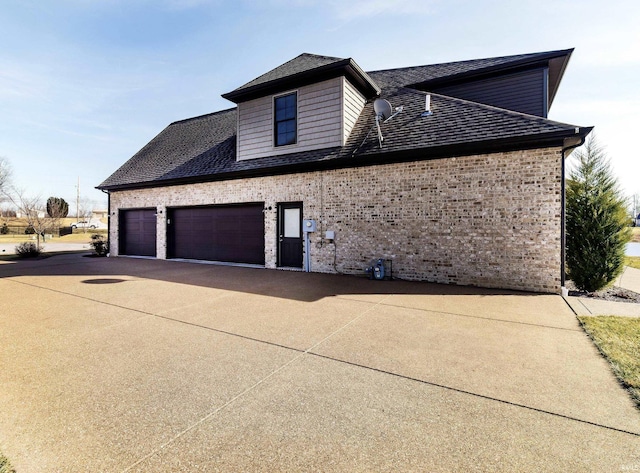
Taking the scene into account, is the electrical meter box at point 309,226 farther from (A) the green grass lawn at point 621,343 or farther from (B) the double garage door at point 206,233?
(A) the green grass lawn at point 621,343

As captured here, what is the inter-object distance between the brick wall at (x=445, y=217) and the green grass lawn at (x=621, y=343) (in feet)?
7.57

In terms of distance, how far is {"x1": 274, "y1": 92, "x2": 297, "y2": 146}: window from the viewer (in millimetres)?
10734

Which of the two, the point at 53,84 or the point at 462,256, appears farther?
the point at 53,84

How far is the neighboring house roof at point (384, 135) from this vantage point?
7.43m

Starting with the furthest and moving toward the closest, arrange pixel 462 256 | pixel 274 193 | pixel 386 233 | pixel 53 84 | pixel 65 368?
pixel 53 84
pixel 274 193
pixel 386 233
pixel 462 256
pixel 65 368

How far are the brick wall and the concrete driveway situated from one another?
6.34ft

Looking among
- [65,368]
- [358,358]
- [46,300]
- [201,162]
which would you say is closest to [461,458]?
[358,358]

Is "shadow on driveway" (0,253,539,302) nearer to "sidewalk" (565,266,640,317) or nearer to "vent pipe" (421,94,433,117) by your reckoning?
"sidewalk" (565,266,640,317)

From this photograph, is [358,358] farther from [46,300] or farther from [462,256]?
[46,300]

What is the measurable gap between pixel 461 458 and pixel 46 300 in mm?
7995

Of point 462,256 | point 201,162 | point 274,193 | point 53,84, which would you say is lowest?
point 462,256

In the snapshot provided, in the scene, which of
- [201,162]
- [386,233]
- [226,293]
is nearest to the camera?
[226,293]

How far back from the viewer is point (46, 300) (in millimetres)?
6176

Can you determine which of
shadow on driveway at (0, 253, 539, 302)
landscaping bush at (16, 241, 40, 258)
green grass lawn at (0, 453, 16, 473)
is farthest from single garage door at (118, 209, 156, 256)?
green grass lawn at (0, 453, 16, 473)
